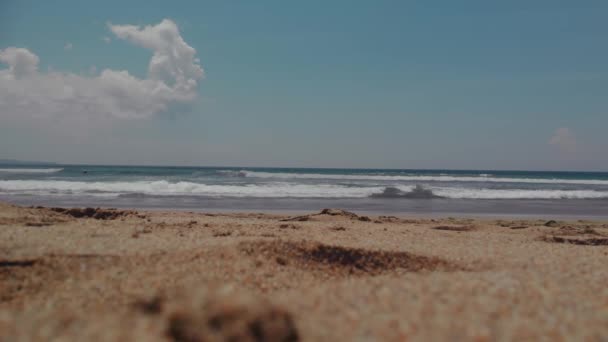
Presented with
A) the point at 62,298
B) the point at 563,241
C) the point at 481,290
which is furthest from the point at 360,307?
the point at 563,241

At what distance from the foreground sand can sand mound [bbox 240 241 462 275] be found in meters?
0.02

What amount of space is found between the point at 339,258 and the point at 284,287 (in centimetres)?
104

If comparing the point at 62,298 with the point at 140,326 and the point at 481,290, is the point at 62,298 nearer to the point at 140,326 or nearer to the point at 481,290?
the point at 140,326

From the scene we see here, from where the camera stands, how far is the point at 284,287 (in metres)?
3.42

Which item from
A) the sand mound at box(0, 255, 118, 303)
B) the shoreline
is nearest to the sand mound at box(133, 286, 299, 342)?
the sand mound at box(0, 255, 118, 303)

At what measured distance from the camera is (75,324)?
2.37 meters

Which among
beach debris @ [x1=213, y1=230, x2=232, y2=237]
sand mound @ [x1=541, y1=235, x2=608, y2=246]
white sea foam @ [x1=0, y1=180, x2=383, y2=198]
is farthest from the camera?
white sea foam @ [x1=0, y1=180, x2=383, y2=198]

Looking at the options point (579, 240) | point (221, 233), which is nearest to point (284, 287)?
point (221, 233)

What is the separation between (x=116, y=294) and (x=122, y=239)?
6.24ft

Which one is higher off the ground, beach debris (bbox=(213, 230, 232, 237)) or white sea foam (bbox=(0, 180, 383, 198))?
beach debris (bbox=(213, 230, 232, 237))

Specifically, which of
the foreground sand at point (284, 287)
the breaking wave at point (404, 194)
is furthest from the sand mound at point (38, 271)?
the breaking wave at point (404, 194)

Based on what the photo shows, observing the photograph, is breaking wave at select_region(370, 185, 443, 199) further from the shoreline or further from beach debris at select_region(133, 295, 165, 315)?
beach debris at select_region(133, 295, 165, 315)

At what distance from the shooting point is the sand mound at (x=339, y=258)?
4102 millimetres

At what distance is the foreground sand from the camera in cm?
217
